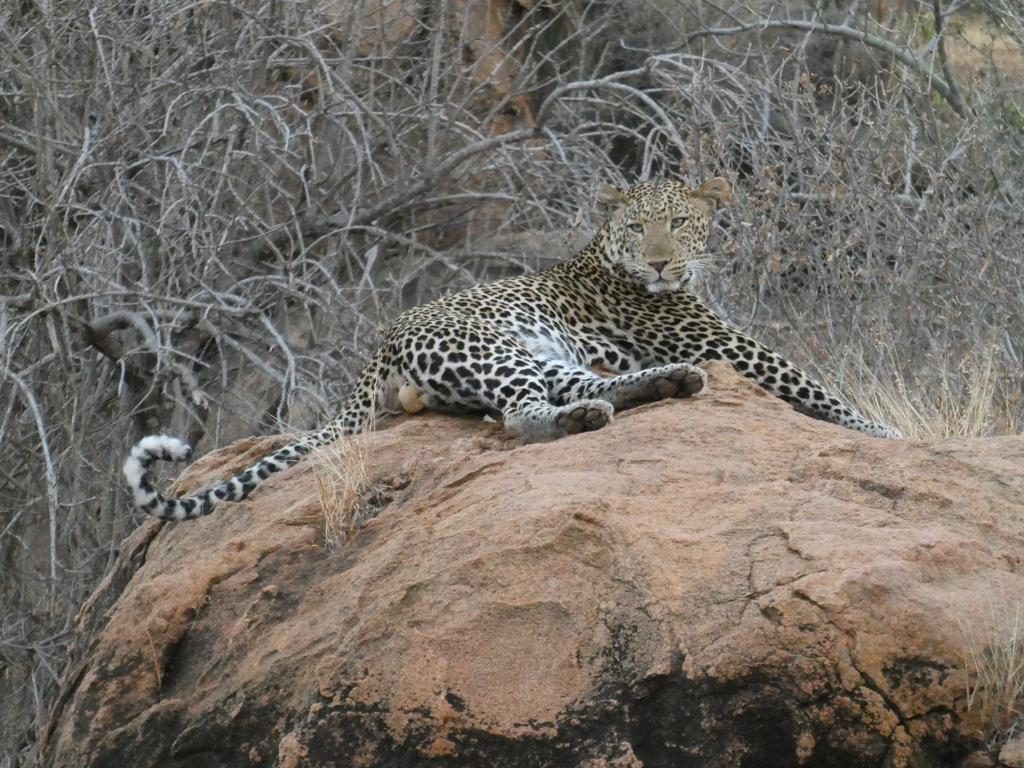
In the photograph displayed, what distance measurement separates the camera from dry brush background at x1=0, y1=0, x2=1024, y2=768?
9.72 meters

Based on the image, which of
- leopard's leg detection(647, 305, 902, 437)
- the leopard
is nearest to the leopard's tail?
the leopard

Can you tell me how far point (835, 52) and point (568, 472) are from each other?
10495mm

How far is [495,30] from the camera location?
14.3m

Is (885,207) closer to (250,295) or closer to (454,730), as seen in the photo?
(250,295)

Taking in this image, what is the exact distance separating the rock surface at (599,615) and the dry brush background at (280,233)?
2.80 m

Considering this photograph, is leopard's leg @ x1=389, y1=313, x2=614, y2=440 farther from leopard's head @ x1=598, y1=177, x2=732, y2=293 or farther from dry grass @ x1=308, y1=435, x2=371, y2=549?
leopard's head @ x1=598, y1=177, x2=732, y2=293

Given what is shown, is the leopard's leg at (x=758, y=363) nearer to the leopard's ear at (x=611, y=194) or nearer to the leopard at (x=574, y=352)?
the leopard at (x=574, y=352)

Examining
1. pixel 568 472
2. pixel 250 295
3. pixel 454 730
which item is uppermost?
pixel 568 472

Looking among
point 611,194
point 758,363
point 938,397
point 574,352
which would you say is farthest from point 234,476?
point 938,397

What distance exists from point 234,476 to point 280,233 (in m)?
4.81

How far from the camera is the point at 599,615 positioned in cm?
500

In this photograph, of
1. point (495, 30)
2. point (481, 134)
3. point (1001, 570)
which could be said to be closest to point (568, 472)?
point (1001, 570)

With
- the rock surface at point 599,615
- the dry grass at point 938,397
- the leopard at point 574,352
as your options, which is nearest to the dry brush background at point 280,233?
the dry grass at point 938,397

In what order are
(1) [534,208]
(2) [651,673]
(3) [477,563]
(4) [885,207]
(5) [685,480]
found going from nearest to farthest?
1. (2) [651,673]
2. (3) [477,563]
3. (5) [685,480]
4. (4) [885,207]
5. (1) [534,208]
